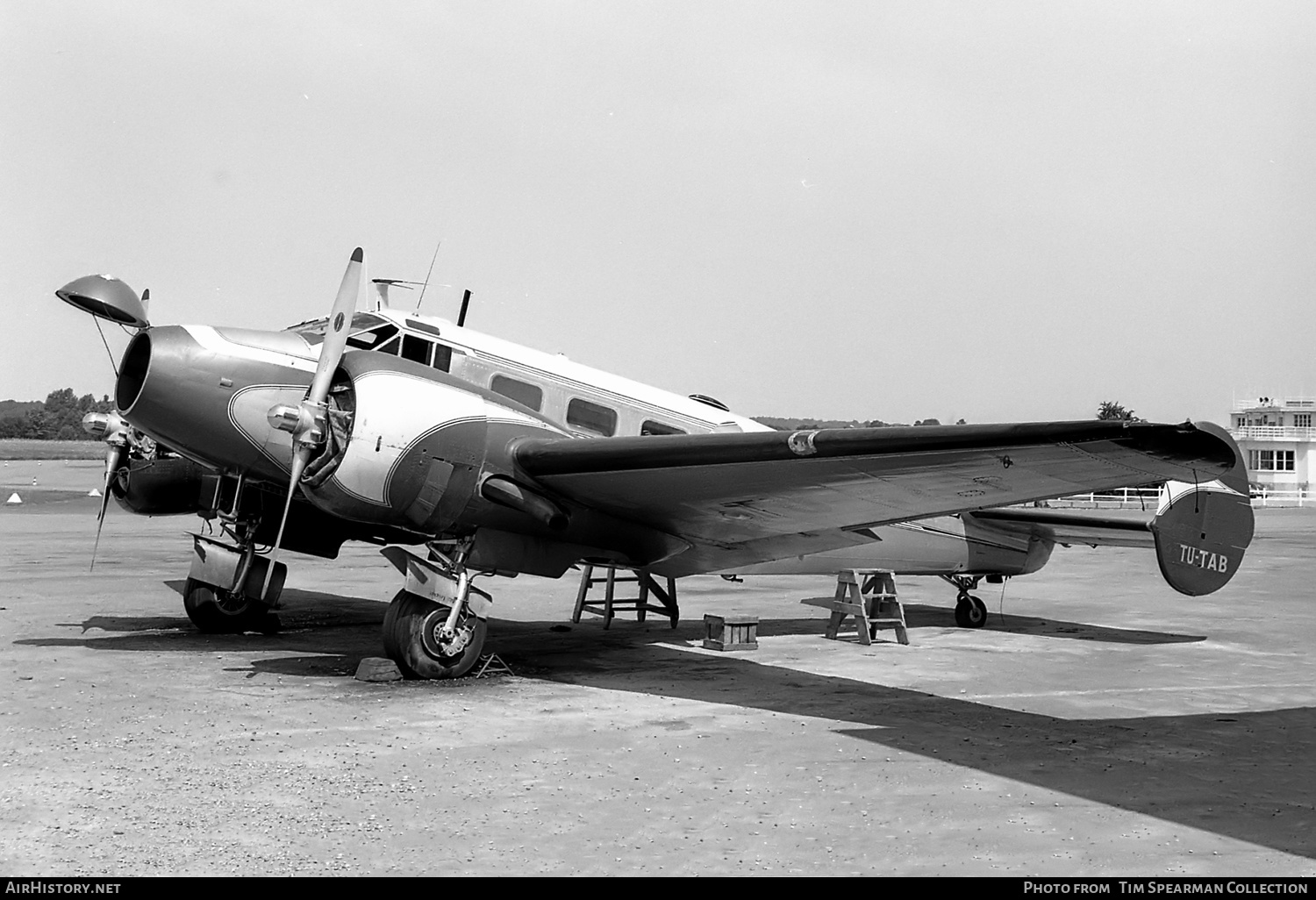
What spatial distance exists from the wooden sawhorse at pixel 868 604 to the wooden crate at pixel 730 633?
1170 mm

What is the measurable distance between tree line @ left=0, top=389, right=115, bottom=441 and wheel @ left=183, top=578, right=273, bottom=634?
111 metres

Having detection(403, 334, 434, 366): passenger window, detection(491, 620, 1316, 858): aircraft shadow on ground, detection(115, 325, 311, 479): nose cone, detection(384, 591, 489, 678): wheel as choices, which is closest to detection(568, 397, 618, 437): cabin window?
detection(403, 334, 434, 366): passenger window

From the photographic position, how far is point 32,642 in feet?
37.5

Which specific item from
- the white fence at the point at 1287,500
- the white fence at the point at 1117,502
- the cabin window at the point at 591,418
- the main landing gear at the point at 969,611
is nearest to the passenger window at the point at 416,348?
the cabin window at the point at 591,418

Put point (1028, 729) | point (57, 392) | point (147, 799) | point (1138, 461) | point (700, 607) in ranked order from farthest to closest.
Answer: point (57, 392) → point (700, 607) → point (1028, 729) → point (1138, 461) → point (147, 799)

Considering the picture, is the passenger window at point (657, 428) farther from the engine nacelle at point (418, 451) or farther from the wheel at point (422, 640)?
the wheel at point (422, 640)

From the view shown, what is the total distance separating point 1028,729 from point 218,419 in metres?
7.03

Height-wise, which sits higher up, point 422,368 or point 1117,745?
point 422,368

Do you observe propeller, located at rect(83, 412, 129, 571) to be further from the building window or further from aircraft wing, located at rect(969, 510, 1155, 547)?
the building window

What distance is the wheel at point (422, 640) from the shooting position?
9.59 m

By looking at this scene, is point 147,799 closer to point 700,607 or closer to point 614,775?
point 614,775
